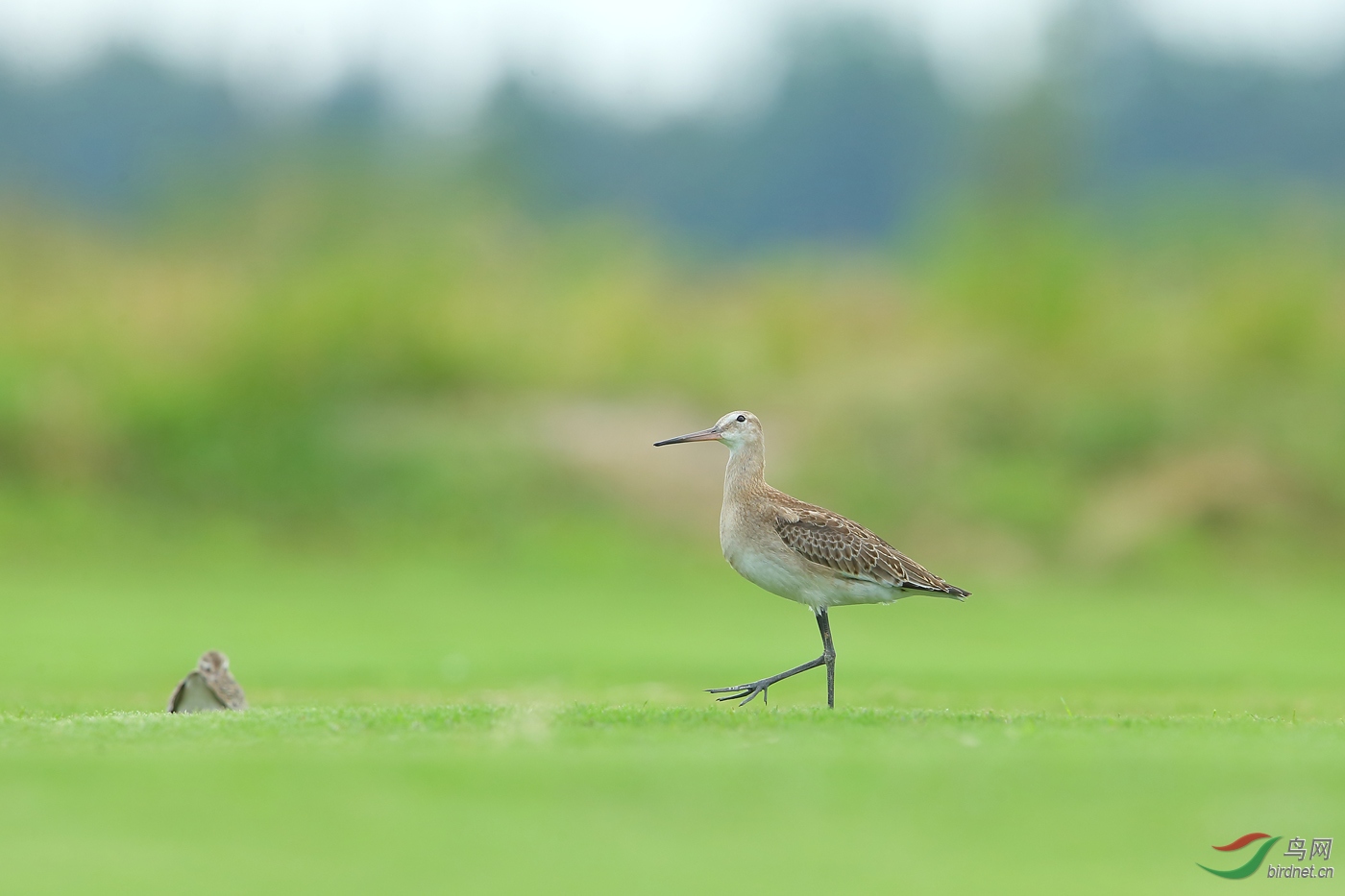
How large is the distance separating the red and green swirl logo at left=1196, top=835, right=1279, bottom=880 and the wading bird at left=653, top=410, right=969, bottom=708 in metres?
4.16

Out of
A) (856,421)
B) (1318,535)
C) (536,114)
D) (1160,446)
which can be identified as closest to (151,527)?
(856,421)

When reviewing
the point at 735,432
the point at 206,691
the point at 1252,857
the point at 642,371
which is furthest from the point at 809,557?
the point at 642,371

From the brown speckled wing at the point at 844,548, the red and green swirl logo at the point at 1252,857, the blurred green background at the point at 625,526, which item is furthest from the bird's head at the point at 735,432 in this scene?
the red and green swirl logo at the point at 1252,857

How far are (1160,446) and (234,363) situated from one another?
21801 millimetres

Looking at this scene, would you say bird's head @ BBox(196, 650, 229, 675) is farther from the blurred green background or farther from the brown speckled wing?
the brown speckled wing

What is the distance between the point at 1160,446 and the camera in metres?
39.6

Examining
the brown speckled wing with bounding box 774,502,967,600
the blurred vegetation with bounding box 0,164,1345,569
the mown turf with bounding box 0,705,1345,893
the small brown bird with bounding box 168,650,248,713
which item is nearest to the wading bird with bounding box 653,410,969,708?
the brown speckled wing with bounding box 774,502,967,600

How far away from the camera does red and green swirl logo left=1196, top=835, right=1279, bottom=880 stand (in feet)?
29.3

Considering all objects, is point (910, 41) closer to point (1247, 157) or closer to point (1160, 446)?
point (1247, 157)

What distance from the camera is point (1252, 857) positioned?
30.0ft

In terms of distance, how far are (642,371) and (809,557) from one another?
31524mm

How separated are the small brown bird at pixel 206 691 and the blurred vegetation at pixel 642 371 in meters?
22.0

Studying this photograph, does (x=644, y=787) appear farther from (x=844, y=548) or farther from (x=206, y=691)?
(x=206, y=691)

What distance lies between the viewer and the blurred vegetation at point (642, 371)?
123ft
